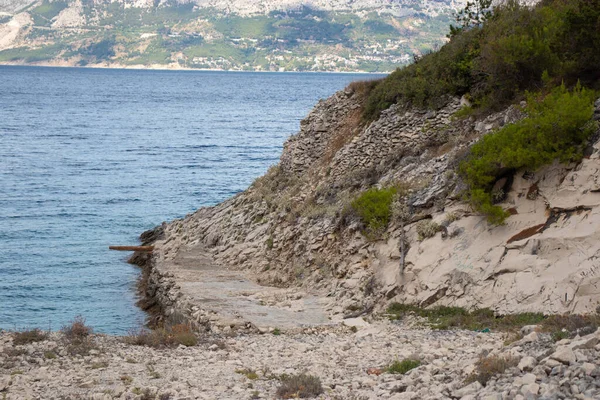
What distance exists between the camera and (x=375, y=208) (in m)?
22.2

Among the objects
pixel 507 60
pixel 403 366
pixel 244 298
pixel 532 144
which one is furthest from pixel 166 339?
pixel 507 60

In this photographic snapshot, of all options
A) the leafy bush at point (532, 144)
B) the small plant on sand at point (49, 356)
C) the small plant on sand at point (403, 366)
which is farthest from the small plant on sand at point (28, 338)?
the leafy bush at point (532, 144)

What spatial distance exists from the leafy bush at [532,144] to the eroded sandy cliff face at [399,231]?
0.41m

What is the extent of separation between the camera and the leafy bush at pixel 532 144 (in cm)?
1856

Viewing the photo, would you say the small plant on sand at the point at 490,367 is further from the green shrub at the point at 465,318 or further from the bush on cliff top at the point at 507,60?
the bush on cliff top at the point at 507,60

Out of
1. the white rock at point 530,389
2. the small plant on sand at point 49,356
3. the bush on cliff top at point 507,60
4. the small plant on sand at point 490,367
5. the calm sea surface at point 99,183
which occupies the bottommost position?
the calm sea surface at point 99,183

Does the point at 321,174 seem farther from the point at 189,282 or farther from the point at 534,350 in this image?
the point at 534,350

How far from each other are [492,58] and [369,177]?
5890 mm

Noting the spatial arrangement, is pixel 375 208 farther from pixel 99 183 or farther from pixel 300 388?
pixel 99 183

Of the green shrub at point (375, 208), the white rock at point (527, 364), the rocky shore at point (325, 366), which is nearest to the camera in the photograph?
the rocky shore at point (325, 366)

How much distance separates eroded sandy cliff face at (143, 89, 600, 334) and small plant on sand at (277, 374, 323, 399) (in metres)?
6.53

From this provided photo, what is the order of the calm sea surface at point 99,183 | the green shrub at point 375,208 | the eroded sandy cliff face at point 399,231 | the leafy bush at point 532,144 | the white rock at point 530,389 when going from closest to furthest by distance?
the white rock at point 530,389 → the eroded sandy cliff face at point 399,231 → the leafy bush at point 532,144 → the green shrub at point 375,208 → the calm sea surface at point 99,183

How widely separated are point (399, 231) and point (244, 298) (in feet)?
17.3

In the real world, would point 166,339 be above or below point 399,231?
below
